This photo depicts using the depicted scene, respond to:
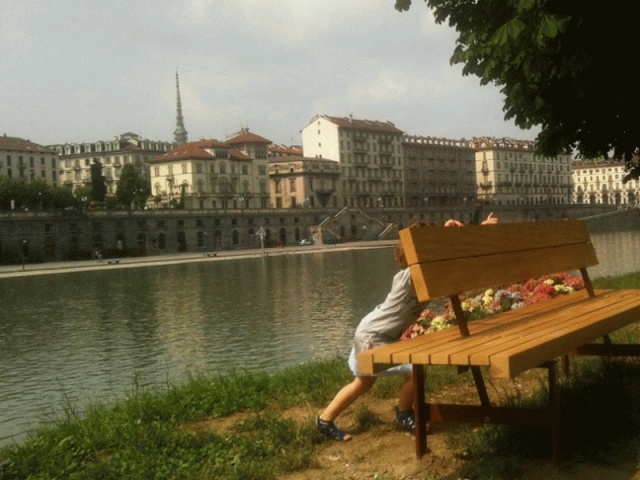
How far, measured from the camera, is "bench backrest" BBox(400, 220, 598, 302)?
13.6 feet

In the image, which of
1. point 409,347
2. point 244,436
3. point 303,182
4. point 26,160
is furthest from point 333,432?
point 26,160

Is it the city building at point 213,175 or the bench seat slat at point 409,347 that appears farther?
the city building at point 213,175

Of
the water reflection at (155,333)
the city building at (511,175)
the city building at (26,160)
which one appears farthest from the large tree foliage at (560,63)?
the city building at (511,175)

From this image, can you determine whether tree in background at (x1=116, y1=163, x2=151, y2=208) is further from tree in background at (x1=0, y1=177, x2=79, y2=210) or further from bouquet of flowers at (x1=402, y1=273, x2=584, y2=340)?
bouquet of flowers at (x1=402, y1=273, x2=584, y2=340)

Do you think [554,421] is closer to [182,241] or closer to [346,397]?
[346,397]

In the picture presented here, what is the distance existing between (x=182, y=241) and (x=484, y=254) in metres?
89.0

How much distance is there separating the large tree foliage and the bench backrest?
1.72 metres

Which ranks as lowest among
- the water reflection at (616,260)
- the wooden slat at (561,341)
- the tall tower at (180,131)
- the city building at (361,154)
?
the water reflection at (616,260)

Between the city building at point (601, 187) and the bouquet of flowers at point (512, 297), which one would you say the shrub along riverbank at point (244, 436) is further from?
the city building at point (601, 187)

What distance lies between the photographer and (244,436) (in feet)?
16.6

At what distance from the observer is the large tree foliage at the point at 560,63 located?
269 inches

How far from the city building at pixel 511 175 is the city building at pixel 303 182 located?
32.1 metres

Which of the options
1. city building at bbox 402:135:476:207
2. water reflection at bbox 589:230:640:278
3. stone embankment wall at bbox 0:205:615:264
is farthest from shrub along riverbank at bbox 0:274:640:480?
city building at bbox 402:135:476:207

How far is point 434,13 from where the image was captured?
9.04 meters
